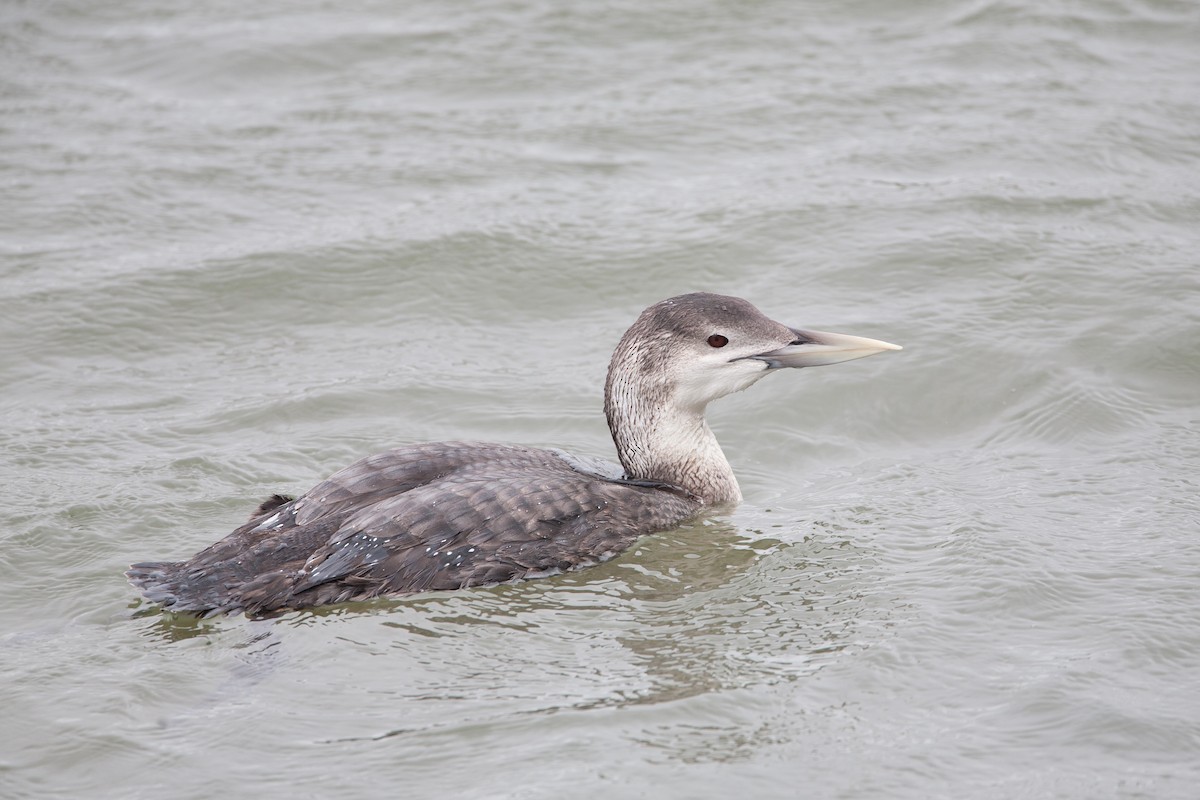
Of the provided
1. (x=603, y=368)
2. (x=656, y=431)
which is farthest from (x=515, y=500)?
(x=603, y=368)

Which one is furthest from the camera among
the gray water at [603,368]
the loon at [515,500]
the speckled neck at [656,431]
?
the speckled neck at [656,431]

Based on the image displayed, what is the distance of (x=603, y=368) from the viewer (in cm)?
785

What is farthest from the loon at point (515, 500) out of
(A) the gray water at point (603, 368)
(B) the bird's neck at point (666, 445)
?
(A) the gray water at point (603, 368)

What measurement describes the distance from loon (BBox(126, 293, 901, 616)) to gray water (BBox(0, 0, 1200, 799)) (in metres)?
0.12

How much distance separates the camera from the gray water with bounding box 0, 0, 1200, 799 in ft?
15.6

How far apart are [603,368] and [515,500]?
2276 mm

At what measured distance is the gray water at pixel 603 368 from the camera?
476 centimetres

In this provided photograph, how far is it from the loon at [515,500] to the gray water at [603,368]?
0.12 m

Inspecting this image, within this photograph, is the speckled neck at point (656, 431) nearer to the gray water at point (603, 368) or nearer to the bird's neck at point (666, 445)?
the bird's neck at point (666, 445)

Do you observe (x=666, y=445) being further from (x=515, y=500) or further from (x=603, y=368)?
(x=603, y=368)

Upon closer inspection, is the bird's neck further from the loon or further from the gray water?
the gray water

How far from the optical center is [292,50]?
11422mm

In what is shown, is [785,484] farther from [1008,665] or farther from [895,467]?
[1008,665]

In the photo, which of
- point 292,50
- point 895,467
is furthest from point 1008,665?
point 292,50
